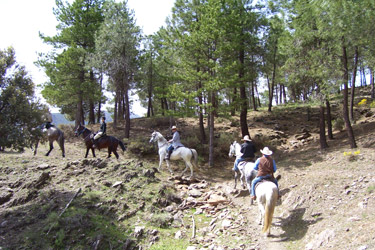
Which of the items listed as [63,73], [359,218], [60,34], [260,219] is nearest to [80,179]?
[260,219]

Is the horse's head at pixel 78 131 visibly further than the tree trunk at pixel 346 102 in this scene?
Yes

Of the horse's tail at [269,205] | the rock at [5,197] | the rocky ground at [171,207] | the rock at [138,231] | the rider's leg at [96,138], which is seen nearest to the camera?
the horse's tail at [269,205]

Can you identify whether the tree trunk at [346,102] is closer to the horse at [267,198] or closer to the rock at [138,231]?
the horse at [267,198]

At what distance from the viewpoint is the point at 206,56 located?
17172mm

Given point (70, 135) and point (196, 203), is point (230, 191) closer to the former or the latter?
point (196, 203)

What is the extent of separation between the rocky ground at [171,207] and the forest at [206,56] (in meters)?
2.37

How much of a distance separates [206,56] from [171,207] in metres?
11.0

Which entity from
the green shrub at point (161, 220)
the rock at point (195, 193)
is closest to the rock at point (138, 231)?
the green shrub at point (161, 220)

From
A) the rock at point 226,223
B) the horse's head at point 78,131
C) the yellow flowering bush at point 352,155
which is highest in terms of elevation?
the horse's head at point 78,131

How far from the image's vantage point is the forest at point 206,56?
12.6m

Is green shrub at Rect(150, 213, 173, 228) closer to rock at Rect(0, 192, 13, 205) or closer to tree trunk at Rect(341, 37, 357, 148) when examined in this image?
rock at Rect(0, 192, 13, 205)

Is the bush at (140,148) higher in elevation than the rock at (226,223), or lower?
higher

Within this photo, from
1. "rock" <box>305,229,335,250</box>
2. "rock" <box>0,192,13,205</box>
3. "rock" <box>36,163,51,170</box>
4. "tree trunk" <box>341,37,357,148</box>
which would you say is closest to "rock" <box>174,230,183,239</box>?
"rock" <box>305,229,335,250</box>

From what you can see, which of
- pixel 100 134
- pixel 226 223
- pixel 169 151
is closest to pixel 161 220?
pixel 226 223
